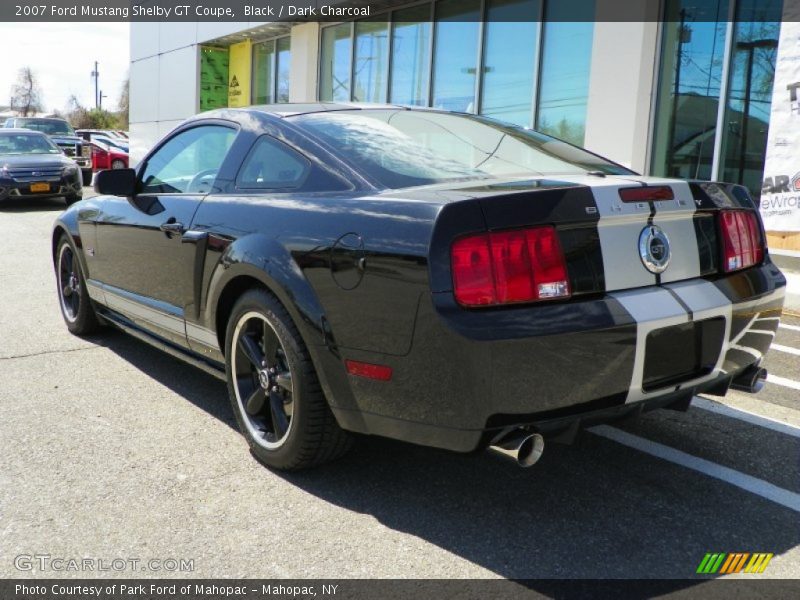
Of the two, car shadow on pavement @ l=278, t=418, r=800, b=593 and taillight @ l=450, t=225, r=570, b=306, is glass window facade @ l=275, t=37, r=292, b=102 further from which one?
taillight @ l=450, t=225, r=570, b=306

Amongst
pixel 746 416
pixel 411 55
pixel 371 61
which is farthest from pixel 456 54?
pixel 746 416

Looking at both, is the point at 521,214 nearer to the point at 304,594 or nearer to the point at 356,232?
the point at 356,232

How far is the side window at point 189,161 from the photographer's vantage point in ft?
12.6

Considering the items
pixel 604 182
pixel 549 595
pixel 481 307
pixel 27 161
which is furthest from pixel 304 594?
pixel 27 161

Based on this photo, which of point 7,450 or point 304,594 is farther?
point 7,450

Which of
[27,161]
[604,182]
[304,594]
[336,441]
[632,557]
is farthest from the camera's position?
[27,161]

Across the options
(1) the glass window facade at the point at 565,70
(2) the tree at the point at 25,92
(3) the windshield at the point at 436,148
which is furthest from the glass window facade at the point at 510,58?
(2) the tree at the point at 25,92

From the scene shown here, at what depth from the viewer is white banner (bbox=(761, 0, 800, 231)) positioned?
808 cm

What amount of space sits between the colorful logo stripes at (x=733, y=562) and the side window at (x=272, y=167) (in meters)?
2.00

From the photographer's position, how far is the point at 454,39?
12.6 meters

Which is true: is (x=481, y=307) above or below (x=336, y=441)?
above

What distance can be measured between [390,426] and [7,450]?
71.5 inches

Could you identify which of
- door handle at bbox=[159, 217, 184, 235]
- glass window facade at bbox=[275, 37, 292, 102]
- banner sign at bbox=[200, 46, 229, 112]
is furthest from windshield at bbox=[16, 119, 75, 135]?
door handle at bbox=[159, 217, 184, 235]

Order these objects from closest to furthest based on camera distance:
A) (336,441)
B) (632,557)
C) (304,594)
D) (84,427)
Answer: (304,594)
(632,557)
(336,441)
(84,427)
